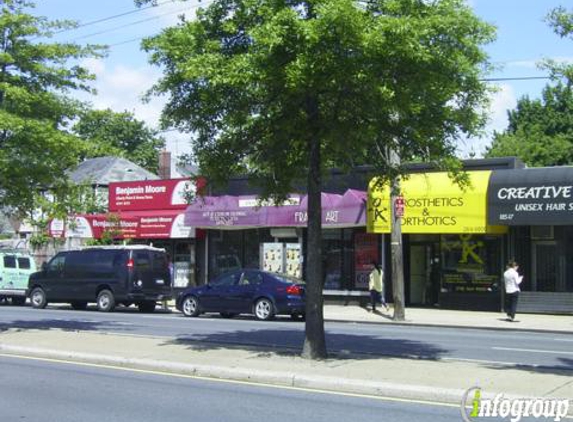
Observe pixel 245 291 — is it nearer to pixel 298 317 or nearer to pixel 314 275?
pixel 298 317

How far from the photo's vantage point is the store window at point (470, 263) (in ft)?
80.5

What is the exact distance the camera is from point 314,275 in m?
12.0

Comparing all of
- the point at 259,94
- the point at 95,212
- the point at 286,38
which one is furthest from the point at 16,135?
the point at 95,212

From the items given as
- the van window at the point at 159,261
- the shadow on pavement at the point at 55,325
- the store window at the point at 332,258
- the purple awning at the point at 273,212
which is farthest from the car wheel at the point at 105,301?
the store window at the point at 332,258

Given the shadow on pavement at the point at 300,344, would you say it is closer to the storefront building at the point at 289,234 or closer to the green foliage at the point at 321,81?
the green foliage at the point at 321,81

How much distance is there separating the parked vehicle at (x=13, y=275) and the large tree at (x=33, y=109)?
47.1ft

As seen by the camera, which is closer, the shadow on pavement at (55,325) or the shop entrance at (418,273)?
the shadow on pavement at (55,325)

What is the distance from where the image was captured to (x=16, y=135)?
15.5m

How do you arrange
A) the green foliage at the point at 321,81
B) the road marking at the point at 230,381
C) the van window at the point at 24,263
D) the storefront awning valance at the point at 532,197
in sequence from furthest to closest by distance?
the van window at the point at 24,263 < the storefront awning valance at the point at 532,197 < the green foliage at the point at 321,81 < the road marking at the point at 230,381

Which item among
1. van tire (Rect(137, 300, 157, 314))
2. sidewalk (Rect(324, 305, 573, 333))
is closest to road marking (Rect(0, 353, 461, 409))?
sidewalk (Rect(324, 305, 573, 333))

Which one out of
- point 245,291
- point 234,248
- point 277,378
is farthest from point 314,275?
point 234,248

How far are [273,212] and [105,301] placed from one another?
6.85 meters

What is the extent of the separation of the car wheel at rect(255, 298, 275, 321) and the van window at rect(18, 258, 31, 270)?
13079 millimetres

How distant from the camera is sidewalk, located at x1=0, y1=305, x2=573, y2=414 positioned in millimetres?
9234
